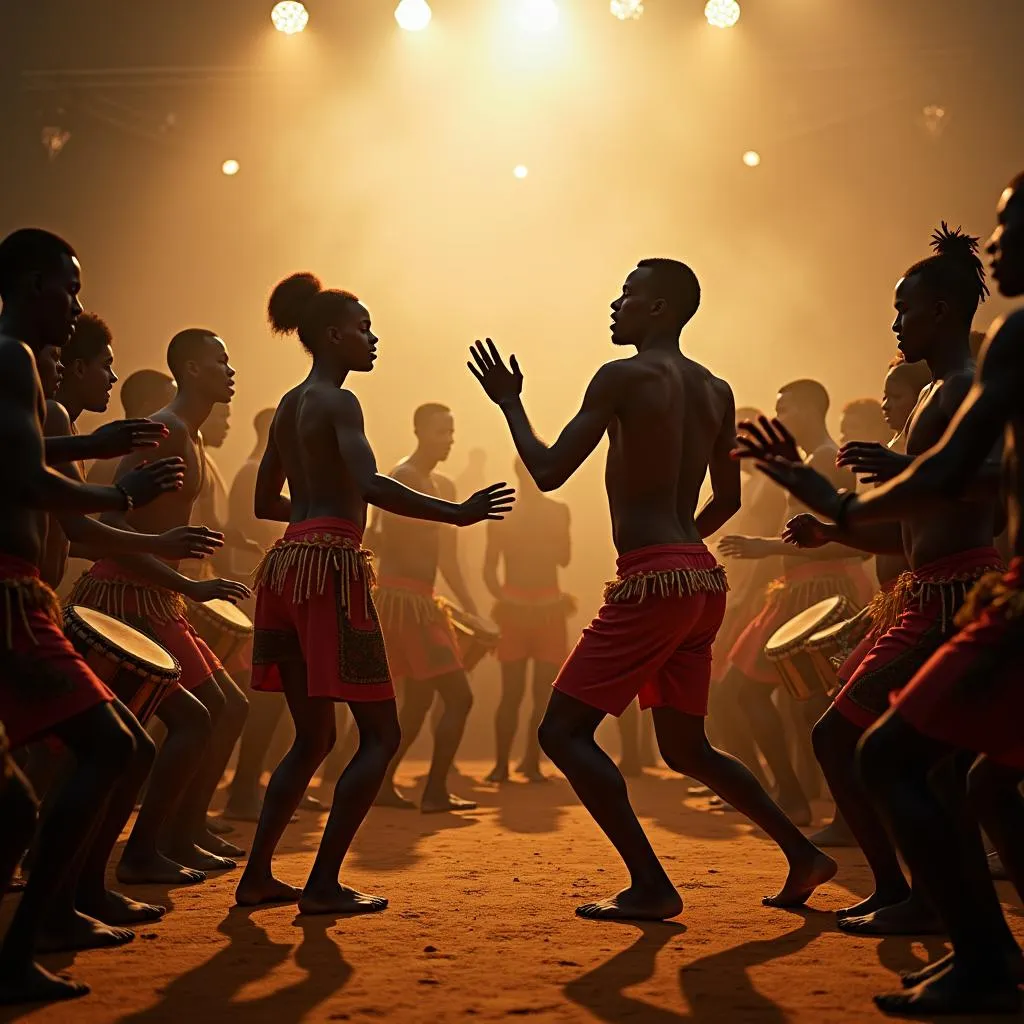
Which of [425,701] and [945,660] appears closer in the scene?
[945,660]

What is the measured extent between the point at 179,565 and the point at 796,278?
32.8 ft

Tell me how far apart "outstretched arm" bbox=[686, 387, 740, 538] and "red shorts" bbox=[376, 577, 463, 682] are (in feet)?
10.8

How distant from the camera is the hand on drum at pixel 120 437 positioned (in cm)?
357

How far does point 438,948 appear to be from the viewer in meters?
3.81

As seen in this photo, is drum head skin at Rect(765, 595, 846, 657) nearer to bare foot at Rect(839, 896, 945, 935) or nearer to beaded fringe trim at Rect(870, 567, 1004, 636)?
beaded fringe trim at Rect(870, 567, 1004, 636)

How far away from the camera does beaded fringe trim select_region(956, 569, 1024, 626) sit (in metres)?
2.97

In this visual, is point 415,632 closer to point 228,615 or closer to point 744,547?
point 228,615

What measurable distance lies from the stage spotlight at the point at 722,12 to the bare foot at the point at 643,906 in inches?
403

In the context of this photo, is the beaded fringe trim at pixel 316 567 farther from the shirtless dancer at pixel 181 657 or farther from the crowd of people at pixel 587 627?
the shirtless dancer at pixel 181 657

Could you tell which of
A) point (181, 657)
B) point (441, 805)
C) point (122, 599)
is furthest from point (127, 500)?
point (441, 805)

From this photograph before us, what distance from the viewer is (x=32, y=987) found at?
322 cm

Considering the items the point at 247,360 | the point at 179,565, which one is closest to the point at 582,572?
the point at 247,360

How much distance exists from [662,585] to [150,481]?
1610 millimetres

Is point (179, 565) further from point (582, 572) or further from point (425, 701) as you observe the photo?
point (582, 572)
